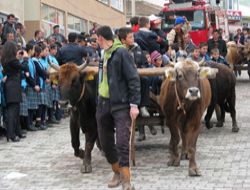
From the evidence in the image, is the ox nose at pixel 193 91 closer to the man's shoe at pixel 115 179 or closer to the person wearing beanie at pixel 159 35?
the man's shoe at pixel 115 179

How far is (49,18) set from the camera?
28906mm

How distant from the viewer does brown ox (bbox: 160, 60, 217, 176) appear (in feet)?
32.7

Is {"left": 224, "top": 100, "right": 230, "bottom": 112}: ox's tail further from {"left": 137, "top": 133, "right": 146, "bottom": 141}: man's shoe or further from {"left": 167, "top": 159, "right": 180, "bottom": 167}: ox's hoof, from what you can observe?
{"left": 167, "top": 159, "right": 180, "bottom": 167}: ox's hoof

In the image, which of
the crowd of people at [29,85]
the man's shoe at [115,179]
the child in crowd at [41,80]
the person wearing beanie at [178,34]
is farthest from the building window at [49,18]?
the man's shoe at [115,179]

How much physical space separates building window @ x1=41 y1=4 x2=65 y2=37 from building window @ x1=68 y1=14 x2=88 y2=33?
1.68 m

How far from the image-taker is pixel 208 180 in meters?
9.62

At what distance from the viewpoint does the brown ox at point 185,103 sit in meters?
9.96

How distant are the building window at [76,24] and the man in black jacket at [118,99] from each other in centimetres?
2429

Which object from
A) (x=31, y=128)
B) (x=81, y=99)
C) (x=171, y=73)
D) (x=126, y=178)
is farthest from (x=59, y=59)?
(x=126, y=178)

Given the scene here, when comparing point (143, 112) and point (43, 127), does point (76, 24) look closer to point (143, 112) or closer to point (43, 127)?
point (43, 127)

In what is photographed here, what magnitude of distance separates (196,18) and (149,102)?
18.8m

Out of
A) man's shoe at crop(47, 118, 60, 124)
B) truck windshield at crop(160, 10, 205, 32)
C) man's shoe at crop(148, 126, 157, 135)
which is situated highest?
truck windshield at crop(160, 10, 205, 32)

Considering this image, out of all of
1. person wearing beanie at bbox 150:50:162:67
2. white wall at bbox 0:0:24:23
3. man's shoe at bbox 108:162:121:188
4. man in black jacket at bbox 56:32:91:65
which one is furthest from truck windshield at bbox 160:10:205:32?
man's shoe at bbox 108:162:121:188

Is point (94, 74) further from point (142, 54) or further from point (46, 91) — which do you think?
point (46, 91)
